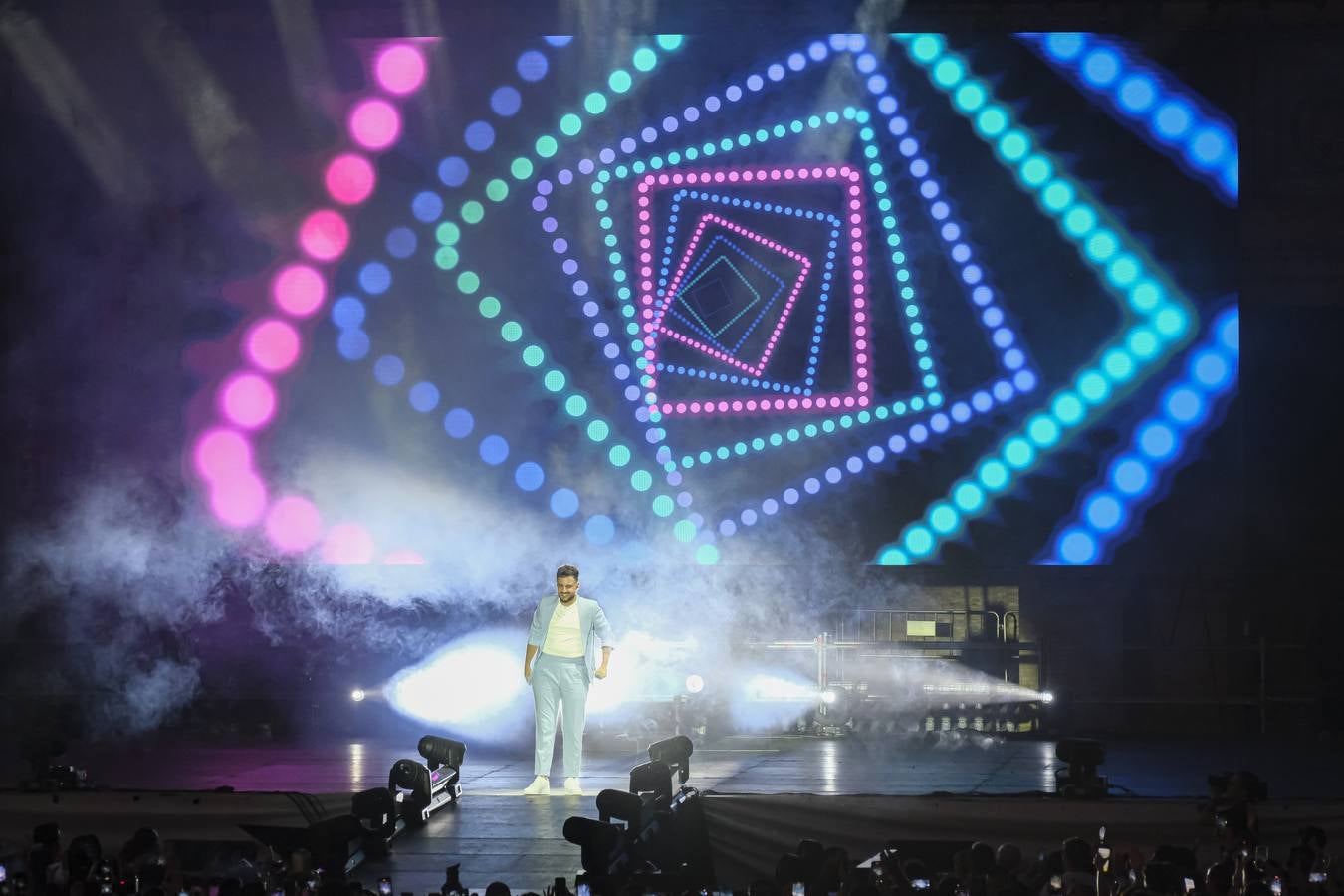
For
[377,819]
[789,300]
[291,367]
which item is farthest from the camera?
[291,367]

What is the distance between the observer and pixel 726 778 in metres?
7.05

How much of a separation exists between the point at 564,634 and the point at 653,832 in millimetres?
1589

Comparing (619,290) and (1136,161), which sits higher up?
(1136,161)

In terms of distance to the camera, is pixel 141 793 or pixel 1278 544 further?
pixel 1278 544

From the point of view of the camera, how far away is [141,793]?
5.77 meters

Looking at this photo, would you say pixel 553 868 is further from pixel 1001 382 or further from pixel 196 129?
pixel 196 129

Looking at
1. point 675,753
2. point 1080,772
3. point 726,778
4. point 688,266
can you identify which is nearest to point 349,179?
point 688,266

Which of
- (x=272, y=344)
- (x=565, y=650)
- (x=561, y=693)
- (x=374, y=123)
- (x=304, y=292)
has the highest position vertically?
(x=374, y=123)

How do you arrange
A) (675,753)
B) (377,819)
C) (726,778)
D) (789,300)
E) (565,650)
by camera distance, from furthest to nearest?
1. (789,300)
2. (726,778)
3. (565,650)
4. (675,753)
5. (377,819)

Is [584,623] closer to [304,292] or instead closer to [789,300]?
[789,300]

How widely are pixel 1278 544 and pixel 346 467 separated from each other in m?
6.76

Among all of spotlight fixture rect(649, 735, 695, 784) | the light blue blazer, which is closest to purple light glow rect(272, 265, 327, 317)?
the light blue blazer

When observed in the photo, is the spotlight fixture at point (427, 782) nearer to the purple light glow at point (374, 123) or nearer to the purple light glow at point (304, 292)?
the purple light glow at point (304, 292)

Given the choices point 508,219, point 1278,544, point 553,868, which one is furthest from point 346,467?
point 1278,544
